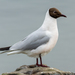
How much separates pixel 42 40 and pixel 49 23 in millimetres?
741

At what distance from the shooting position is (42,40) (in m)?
10.5

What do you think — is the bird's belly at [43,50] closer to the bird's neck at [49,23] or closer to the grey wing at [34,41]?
the grey wing at [34,41]

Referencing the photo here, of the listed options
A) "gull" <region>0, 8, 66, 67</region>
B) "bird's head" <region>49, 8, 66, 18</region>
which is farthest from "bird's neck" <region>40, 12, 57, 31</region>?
"bird's head" <region>49, 8, 66, 18</region>

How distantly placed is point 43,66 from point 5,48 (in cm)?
165

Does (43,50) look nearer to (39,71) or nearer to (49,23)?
(39,71)

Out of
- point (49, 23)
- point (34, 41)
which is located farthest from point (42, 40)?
point (49, 23)

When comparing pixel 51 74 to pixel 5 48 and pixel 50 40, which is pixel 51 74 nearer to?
pixel 50 40

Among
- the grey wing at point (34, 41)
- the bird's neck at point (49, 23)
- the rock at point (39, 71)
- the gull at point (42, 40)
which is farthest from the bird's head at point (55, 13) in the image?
the rock at point (39, 71)

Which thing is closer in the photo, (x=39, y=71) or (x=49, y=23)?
(x=39, y=71)

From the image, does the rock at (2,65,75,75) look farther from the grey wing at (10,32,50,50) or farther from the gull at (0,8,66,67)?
the grey wing at (10,32,50,50)

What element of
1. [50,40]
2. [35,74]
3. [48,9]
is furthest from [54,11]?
[35,74]

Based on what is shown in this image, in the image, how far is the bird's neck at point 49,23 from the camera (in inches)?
420

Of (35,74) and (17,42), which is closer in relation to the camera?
(35,74)

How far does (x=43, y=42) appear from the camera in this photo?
1045 cm
